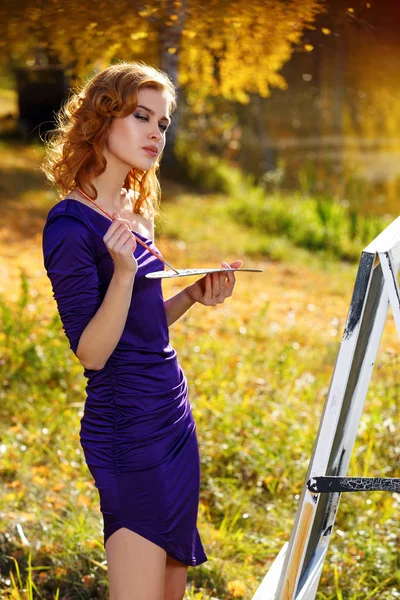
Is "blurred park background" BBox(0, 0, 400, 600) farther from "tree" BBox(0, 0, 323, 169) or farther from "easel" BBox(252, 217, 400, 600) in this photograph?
"easel" BBox(252, 217, 400, 600)

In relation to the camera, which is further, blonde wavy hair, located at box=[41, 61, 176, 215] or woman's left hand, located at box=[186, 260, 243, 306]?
woman's left hand, located at box=[186, 260, 243, 306]

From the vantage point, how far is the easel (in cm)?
188

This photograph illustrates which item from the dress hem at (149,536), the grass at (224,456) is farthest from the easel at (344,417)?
the grass at (224,456)

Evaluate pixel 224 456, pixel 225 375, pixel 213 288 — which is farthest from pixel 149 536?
pixel 225 375

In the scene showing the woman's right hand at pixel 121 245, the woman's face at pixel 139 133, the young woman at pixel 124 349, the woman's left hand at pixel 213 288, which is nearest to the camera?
the woman's right hand at pixel 121 245

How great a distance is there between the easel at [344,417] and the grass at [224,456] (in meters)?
0.87

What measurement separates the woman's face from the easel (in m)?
0.58

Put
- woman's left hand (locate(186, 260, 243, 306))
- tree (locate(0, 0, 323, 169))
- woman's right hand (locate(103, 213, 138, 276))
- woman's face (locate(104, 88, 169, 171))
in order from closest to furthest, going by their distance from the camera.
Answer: woman's right hand (locate(103, 213, 138, 276)) < woman's face (locate(104, 88, 169, 171)) < woman's left hand (locate(186, 260, 243, 306)) < tree (locate(0, 0, 323, 169))

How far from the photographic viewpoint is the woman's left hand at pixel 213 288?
2246mm

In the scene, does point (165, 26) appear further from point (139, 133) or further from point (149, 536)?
point (149, 536)

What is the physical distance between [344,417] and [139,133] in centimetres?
85

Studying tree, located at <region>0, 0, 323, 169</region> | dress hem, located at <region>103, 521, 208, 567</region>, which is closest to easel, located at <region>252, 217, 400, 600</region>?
dress hem, located at <region>103, 521, 208, 567</region>

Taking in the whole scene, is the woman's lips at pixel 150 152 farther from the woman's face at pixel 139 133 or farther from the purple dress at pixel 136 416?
the purple dress at pixel 136 416

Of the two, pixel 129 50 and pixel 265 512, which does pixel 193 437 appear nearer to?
pixel 265 512
